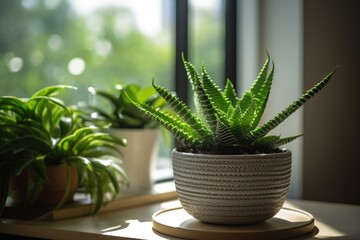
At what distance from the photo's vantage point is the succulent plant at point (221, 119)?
39.4 inches

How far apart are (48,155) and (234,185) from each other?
43 cm

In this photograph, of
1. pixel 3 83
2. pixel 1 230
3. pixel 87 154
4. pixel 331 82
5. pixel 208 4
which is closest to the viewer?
pixel 1 230

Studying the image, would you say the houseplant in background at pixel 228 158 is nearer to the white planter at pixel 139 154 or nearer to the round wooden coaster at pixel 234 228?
the round wooden coaster at pixel 234 228

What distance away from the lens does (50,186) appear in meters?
1.22

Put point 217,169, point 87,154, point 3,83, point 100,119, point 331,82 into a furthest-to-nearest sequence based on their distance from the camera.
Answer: point 331,82 → point 3,83 → point 100,119 → point 87,154 → point 217,169

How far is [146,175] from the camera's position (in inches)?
59.5

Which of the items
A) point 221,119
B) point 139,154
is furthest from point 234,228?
point 139,154

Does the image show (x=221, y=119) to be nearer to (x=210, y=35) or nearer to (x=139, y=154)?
(x=139, y=154)

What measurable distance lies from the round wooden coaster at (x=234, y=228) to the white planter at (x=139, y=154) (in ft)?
1.24

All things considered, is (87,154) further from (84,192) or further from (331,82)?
(331,82)

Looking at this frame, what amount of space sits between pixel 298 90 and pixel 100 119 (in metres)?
0.69

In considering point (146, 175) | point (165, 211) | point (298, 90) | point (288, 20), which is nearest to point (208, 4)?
point (288, 20)

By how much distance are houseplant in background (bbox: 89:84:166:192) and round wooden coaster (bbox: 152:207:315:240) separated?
38 centimetres

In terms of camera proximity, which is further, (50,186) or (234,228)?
(50,186)
